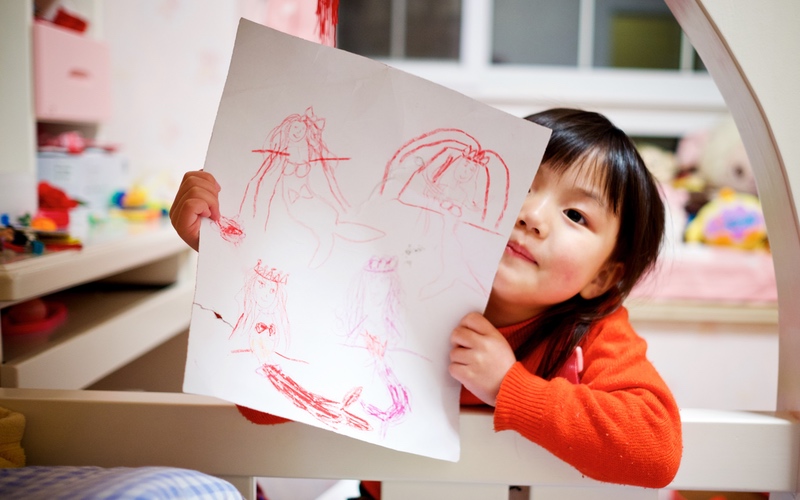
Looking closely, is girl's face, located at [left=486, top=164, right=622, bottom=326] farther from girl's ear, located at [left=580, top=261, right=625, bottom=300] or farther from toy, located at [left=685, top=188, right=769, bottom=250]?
toy, located at [left=685, top=188, right=769, bottom=250]

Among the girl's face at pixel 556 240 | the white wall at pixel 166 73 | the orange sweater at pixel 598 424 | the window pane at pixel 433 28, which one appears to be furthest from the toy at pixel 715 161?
the orange sweater at pixel 598 424

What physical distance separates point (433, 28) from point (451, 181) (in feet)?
6.76

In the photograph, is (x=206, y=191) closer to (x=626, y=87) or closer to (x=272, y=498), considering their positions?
(x=272, y=498)

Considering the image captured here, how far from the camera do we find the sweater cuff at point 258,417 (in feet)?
1.80

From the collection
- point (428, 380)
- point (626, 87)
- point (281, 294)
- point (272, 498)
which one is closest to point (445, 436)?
point (428, 380)

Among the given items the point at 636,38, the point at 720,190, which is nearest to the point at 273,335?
the point at 720,190

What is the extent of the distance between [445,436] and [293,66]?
0.32 metres

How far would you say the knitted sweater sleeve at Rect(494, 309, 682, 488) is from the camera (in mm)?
522

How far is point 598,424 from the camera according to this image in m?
0.53

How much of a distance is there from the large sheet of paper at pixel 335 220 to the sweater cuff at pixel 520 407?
59 millimetres

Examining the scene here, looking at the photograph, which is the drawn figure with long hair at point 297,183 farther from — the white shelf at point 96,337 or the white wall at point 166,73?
the white wall at point 166,73

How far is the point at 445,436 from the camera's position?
54cm

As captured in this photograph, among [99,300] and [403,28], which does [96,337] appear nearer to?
[99,300]

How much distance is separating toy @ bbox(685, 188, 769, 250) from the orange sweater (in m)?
1.61
